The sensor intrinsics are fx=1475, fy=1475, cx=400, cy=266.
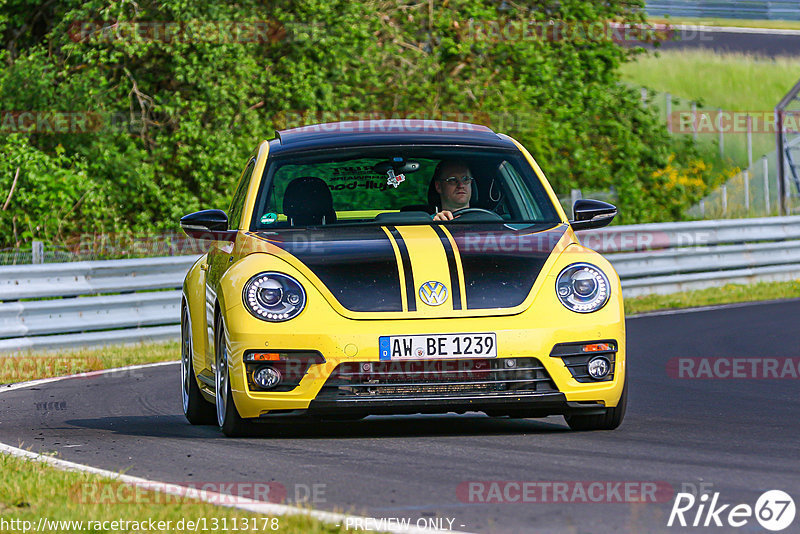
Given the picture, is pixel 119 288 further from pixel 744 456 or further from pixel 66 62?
pixel 744 456

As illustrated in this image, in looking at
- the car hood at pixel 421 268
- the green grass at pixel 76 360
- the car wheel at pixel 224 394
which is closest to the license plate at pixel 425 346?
the car hood at pixel 421 268

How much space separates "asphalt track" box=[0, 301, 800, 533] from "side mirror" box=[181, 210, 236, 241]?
3.42 ft

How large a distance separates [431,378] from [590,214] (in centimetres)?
167

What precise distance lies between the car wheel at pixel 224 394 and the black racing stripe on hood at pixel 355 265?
21.2 inches

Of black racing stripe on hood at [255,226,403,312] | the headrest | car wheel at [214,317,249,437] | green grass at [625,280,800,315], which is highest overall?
the headrest

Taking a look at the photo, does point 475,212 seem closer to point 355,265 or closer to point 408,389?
point 355,265

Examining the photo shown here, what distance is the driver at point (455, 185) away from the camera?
27.2 ft

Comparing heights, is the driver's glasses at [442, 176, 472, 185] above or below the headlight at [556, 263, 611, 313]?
above

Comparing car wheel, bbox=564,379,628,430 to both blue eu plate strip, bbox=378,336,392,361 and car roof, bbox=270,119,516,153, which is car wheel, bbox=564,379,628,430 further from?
car roof, bbox=270,119,516,153

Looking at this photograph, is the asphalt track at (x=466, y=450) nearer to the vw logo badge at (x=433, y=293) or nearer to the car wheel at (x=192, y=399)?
the car wheel at (x=192, y=399)

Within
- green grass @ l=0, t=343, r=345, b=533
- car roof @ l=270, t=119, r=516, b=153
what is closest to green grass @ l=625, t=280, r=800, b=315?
car roof @ l=270, t=119, r=516, b=153

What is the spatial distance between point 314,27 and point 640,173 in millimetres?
7797

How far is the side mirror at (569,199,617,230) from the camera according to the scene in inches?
309

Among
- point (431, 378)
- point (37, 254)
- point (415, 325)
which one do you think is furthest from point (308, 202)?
point (37, 254)
